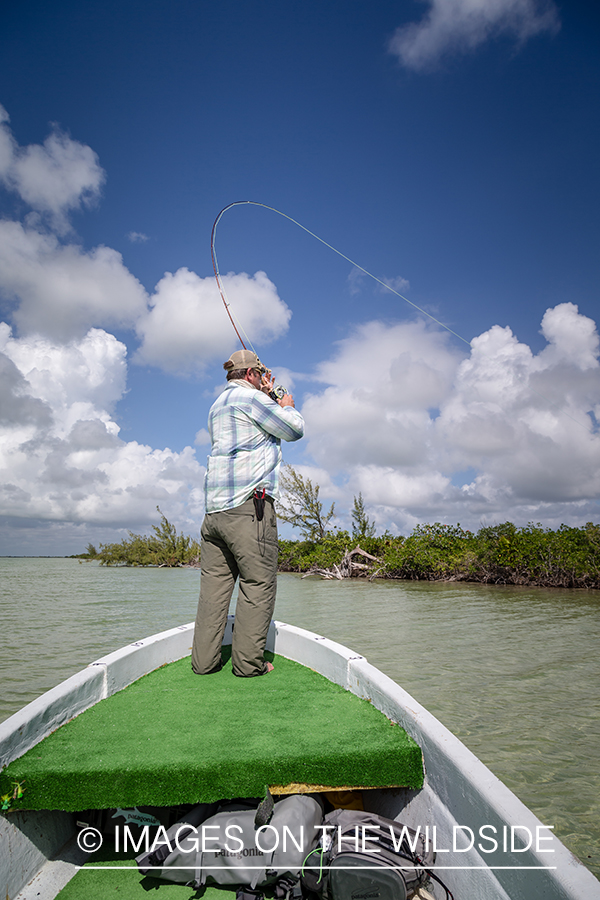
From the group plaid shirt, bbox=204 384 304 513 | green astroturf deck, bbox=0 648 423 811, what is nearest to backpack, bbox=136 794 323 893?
green astroturf deck, bbox=0 648 423 811

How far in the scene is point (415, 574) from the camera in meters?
17.5

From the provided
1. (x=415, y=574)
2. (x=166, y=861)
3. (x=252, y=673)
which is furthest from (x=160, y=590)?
(x=166, y=861)

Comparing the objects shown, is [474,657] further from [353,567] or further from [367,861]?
[353,567]

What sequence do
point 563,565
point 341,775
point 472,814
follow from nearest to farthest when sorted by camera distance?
point 472,814, point 341,775, point 563,565

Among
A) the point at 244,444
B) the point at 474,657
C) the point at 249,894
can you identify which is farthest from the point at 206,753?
the point at 474,657

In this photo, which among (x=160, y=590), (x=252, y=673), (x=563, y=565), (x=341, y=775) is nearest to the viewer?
(x=341, y=775)

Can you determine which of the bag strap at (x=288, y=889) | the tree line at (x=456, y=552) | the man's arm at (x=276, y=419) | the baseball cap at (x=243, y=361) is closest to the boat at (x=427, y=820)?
the bag strap at (x=288, y=889)

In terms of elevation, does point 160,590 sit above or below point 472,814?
below

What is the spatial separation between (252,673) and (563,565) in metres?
13.4

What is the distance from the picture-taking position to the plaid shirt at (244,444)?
259 centimetres

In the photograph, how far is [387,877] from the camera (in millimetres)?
1361

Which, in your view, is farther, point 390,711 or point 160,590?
point 160,590

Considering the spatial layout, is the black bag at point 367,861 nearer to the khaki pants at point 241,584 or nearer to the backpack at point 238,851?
the backpack at point 238,851

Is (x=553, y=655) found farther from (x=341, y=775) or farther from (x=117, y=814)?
(x=117, y=814)
